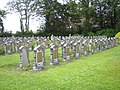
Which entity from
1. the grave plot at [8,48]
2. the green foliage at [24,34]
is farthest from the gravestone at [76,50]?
the green foliage at [24,34]

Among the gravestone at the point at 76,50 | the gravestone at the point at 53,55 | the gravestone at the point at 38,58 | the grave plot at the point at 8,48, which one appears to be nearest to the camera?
the gravestone at the point at 38,58

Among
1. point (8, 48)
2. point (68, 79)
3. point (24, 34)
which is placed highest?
point (24, 34)

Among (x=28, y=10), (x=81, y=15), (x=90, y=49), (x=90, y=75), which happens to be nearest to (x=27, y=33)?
(x=28, y=10)

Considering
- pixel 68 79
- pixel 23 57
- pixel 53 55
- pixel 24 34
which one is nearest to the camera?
pixel 68 79

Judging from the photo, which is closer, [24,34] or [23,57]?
[23,57]

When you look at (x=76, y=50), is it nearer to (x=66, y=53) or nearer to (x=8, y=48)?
(x=66, y=53)

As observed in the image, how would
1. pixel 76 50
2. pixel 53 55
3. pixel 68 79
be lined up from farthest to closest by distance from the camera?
1. pixel 76 50
2. pixel 53 55
3. pixel 68 79

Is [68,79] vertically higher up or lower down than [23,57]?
lower down

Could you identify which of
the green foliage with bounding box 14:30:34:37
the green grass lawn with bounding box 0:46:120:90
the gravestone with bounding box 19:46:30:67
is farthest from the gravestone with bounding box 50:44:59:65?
the green foliage with bounding box 14:30:34:37

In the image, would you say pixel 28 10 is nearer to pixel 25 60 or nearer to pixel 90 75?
pixel 25 60

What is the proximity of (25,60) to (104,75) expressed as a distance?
537 cm

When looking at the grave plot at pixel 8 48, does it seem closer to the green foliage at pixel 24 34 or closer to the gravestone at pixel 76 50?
the gravestone at pixel 76 50

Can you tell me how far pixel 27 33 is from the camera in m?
48.5

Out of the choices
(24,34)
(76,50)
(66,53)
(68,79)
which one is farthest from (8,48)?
(24,34)
